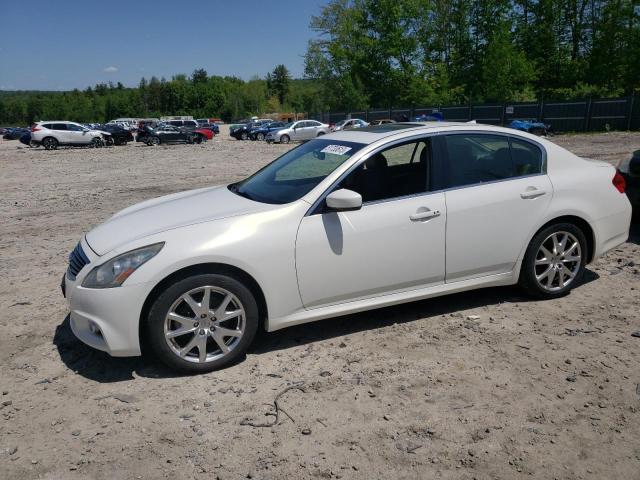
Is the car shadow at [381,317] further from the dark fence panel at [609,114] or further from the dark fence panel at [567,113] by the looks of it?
the dark fence panel at [609,114]

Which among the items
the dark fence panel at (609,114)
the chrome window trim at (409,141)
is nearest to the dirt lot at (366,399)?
the chrome window trim at (409,141)

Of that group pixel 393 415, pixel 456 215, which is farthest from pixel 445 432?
pixel 456 215

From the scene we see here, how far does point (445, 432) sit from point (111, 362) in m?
2.42

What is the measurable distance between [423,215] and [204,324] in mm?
1792

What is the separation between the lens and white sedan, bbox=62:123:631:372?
3535 mm

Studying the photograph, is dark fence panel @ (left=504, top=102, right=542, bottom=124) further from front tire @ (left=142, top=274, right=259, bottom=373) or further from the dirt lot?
front tire @ (left=142, top=274, right=259, bottom=373)

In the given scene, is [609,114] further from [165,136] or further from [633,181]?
[633,181]

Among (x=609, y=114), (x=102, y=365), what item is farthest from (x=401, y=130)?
(x=609, y=114)

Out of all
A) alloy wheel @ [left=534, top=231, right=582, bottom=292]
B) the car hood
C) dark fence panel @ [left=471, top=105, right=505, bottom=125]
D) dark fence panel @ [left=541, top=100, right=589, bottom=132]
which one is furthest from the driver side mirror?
dark fence panel @ [left=471, top=105, right=505, bottom=125]

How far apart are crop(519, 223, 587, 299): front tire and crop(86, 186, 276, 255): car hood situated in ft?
7.57

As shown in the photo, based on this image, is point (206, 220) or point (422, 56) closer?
point (206, 220)

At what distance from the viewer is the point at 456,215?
13.7 ft

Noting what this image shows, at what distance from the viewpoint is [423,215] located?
408cm

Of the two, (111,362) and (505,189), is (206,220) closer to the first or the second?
(111,362)
